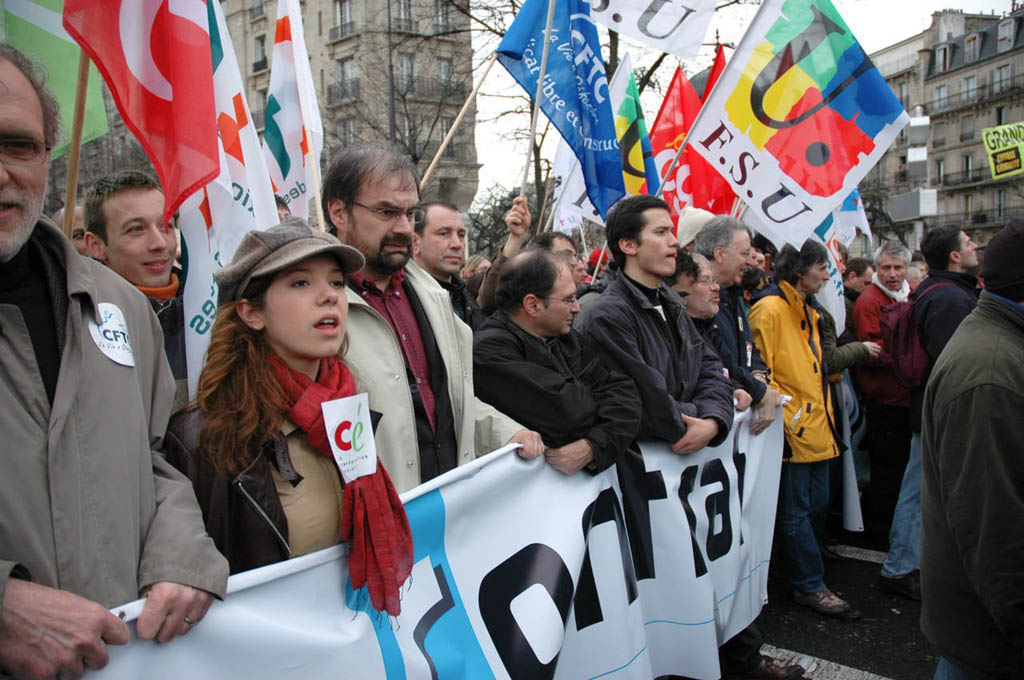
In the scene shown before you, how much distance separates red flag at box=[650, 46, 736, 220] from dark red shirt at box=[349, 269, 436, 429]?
15.7 feet

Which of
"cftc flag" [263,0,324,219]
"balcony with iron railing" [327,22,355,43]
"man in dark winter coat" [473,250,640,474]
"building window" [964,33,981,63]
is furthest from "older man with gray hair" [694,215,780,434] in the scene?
"building window" [964,33,981,63]

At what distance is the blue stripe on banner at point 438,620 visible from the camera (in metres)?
2.07

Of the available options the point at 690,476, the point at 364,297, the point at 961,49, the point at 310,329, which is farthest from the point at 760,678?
the point at 961,49

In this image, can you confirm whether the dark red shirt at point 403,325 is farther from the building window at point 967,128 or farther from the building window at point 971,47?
the building window at point 971,47

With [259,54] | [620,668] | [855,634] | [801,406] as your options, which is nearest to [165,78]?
[620,668]

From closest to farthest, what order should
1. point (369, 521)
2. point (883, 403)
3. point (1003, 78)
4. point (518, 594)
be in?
point (369, 521)
point (518, 594)
point (883, 403)
point (1003, 78)

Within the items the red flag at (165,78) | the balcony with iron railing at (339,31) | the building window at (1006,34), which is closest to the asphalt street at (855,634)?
the red flag at (165,78)

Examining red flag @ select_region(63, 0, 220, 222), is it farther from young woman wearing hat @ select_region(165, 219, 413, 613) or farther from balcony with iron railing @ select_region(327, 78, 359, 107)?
balcony with iron railing @ select_region(327, 78, 359, 107)

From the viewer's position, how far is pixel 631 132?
6.97 m

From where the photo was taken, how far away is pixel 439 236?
13.6 ft

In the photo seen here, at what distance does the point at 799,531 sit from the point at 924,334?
5.06 ft

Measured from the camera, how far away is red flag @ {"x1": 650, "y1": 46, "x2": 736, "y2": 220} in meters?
7.21

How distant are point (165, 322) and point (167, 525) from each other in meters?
1.63

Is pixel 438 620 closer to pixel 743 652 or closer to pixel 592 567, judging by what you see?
pixel 592 567
